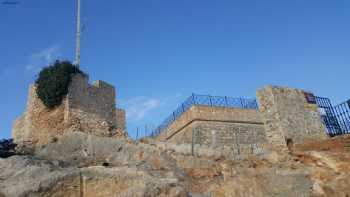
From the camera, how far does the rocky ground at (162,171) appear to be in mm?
7441

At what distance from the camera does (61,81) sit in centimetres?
1485

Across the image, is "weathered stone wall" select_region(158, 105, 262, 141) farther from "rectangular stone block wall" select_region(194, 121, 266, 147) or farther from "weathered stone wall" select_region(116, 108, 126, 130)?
"weathered stone wall" select_region(116, 108, 126, 130)

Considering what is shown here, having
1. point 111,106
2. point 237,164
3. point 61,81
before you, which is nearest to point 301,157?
point 237,164

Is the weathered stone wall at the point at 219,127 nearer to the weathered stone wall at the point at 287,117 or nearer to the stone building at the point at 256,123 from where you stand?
the stone building at the point at 256,123

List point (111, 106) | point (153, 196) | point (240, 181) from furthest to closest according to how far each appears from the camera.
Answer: point (111, 106)
point (240, 181)
point (153, 196)

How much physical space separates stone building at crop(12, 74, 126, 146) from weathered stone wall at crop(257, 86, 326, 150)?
6767mm

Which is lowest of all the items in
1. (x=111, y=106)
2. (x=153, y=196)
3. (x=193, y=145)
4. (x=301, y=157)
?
(x=153, y=196)

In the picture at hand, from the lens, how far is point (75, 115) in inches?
567

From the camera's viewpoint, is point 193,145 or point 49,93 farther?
point 49,93

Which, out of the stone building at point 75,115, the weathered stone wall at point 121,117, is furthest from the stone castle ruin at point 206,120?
the weathered stone wall at point 121,117

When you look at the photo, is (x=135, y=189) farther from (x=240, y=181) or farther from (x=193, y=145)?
(x=193, y=145)

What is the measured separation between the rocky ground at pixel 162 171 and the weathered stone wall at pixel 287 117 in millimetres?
576

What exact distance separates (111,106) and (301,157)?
917 centimetres

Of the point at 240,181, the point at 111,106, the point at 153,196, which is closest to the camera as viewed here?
the point at 153,196
